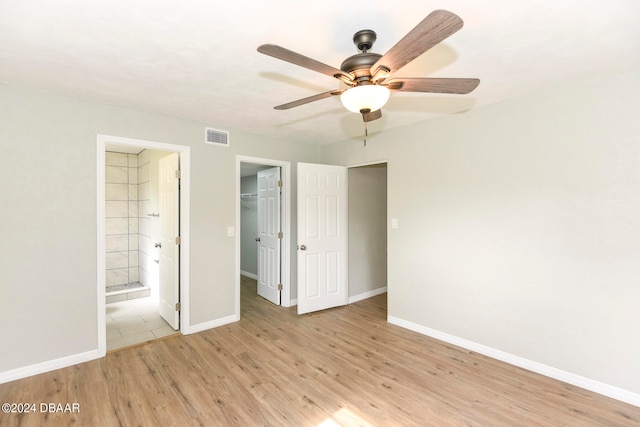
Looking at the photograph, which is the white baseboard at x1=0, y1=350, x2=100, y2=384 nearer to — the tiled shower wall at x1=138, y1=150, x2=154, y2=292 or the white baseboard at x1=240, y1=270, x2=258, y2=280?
the tiled shower wall at x1=138, y1=150, x2=154, y2=292

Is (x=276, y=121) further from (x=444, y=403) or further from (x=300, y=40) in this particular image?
(x=444, y=403)

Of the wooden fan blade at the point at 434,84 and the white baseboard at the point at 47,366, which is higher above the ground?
the wooden fan blade at the point at 434,84

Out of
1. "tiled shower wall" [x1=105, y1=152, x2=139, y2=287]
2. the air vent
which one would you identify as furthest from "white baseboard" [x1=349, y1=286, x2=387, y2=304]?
"tiled shower wall" [x1=105, y1=152, x2=139, y2=287]

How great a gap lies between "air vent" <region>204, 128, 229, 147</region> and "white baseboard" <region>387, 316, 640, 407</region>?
3238 mm

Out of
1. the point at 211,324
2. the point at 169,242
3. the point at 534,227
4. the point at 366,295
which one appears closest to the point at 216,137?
the point at 169,242

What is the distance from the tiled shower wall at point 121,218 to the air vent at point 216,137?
269cm

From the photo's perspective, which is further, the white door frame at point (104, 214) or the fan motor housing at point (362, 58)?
the white door frame at point (104, 214)

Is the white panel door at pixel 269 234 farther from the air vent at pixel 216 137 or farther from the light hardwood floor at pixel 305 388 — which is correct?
the light hardwood floor at pixel 305 388

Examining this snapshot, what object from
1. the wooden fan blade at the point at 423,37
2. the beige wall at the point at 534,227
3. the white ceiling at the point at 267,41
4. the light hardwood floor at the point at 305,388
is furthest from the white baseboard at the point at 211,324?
the wooden fan blade at the point at 423,37

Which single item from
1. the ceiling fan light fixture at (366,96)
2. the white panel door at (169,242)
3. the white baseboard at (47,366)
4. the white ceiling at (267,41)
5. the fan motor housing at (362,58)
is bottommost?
the white baseboard at (47,366)

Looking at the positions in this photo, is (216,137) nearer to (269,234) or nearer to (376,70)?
(269,234)

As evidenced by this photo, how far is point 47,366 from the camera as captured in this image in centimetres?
260

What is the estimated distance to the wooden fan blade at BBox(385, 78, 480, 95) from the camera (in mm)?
1590

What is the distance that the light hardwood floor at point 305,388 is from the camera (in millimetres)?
2061
